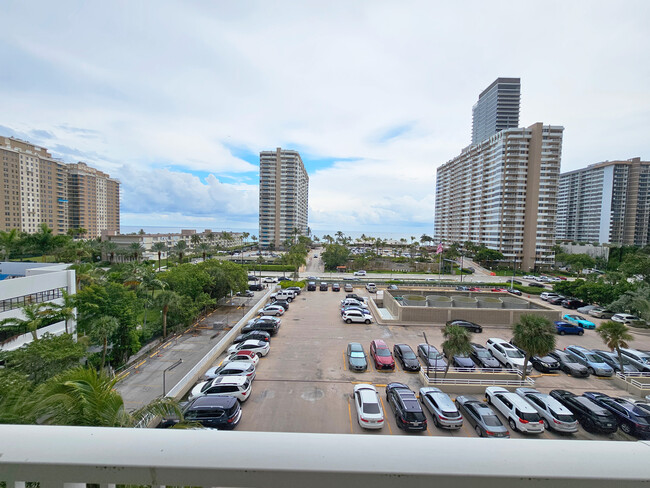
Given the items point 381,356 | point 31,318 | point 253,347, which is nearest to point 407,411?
point 381,356

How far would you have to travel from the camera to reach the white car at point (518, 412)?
1007 cm

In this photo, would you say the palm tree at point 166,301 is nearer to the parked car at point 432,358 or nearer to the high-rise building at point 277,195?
the parked car at point 432,358

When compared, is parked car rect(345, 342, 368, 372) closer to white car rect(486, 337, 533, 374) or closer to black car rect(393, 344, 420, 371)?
black car rect(393, 344, 420, 371)

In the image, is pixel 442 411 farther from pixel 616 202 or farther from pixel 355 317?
pixel 616 202

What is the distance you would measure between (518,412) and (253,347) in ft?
38.1

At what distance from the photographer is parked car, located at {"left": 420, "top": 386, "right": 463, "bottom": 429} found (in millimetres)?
9969

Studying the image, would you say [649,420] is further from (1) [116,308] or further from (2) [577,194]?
(2) [577,194]

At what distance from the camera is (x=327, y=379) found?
536 inches

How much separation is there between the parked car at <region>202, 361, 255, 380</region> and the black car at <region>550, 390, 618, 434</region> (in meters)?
12.2

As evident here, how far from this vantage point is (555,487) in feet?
3.56

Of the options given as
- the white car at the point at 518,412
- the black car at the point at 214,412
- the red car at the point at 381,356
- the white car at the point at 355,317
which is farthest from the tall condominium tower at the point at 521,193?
the black car at the point at 214,412

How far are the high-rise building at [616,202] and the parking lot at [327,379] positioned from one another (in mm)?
94339

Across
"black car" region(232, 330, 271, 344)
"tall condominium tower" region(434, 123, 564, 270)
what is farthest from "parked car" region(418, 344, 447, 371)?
"tall condominium tower" region(434, 123, 564, 270)

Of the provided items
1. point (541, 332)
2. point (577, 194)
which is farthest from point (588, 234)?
point (541, 332)
